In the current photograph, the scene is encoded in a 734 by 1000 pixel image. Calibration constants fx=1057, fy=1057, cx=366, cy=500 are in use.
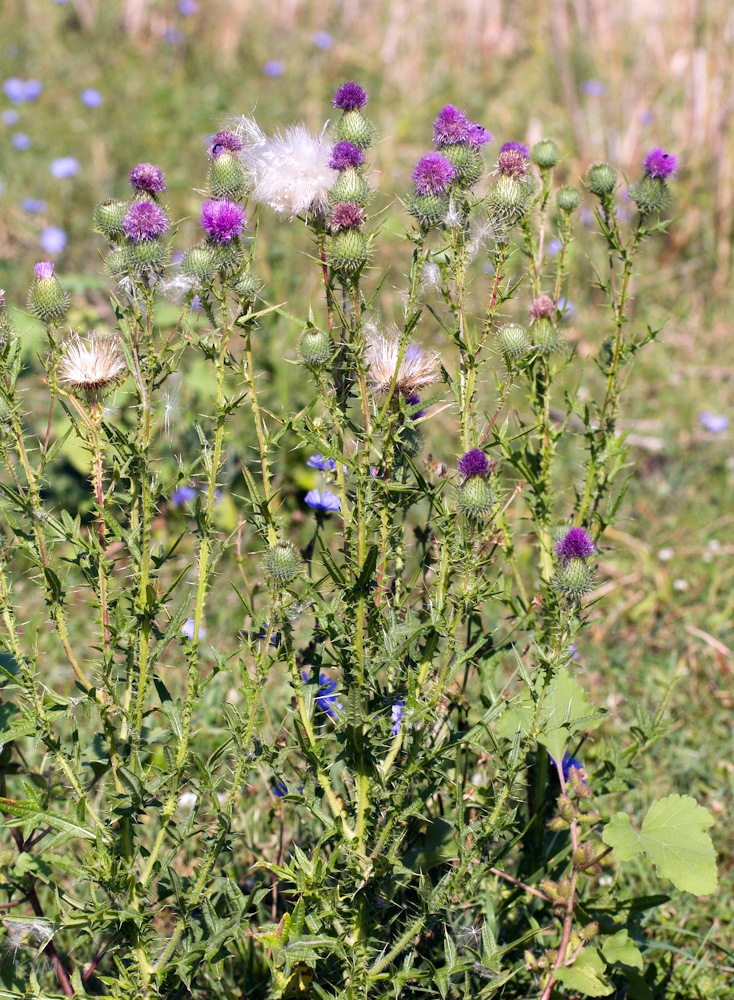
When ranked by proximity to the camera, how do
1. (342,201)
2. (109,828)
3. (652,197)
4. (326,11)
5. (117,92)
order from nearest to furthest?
(342,201) → (109,828) → (652,197) → (117,92) → (326,11)

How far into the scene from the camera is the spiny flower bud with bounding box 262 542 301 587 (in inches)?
65.1

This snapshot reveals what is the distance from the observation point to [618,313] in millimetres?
2053

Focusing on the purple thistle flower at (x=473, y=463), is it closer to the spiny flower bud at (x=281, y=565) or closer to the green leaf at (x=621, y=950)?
the spiny flower bud at (x=281, y=565)

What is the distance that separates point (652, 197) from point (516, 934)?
4.84 ft

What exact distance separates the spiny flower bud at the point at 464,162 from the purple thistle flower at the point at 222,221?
1.22 ft

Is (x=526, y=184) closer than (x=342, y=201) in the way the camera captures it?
No

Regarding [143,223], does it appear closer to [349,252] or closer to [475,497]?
[349,252]

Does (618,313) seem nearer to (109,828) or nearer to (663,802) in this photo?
(663,802)

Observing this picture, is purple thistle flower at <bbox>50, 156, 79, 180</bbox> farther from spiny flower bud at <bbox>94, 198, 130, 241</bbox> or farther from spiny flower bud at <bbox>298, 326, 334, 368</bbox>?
spiny flower bud at <bbox>298, 326, 334, 368</bbox>

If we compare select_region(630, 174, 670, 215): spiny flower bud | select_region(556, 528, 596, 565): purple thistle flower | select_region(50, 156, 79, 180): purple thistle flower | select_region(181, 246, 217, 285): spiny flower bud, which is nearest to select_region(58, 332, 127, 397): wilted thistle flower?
select_region(181, 246, 217, 285): spiny flower bud

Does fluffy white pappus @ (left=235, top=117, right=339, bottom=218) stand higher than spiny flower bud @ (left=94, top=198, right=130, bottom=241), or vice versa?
fluffy white pappus @ (left=235, top=117, right=339, bottom=218)

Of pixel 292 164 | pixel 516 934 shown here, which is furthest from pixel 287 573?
pixel 516 934

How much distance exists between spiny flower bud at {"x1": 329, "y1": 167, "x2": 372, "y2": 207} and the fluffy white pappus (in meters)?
0.03

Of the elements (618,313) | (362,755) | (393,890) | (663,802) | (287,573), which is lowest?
(393,890)
